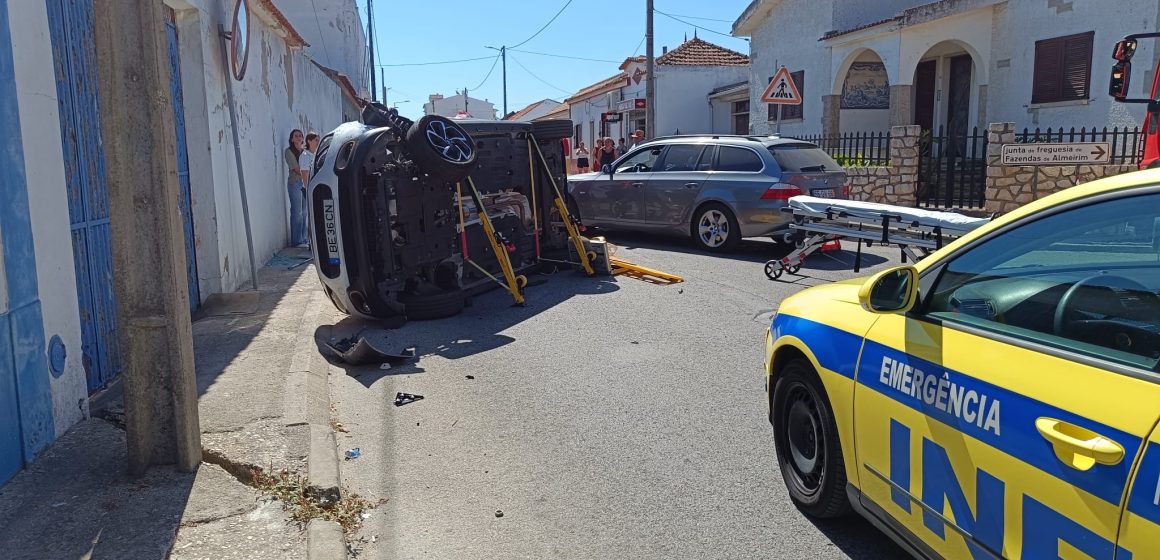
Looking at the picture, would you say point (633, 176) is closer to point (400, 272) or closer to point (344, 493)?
point (400, 272)

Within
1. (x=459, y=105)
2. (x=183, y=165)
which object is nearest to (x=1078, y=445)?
(x=183, y=165)

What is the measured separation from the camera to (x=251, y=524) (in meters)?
3.72

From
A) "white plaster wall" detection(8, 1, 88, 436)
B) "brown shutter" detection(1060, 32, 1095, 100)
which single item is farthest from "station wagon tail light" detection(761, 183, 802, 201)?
"brown shutter" detection(1060, 32, 1095, 100)

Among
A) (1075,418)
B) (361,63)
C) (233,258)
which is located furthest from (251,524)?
(361,63)

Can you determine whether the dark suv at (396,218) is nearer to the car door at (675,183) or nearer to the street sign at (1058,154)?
the car door at (675,183)

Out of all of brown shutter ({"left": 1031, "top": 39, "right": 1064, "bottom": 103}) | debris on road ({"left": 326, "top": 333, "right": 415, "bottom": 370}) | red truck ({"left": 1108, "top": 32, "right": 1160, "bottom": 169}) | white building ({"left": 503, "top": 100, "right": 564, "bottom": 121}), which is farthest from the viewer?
white building ({"left": 503, "top": 100, "right": 564, "bottom": 121})

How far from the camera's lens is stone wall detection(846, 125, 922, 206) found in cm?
1647

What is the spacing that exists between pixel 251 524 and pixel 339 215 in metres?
4.13

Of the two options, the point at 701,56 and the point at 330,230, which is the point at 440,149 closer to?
the point at 330,230

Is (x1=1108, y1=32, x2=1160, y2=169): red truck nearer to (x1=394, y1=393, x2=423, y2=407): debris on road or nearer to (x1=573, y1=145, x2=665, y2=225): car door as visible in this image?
(x1=573, y1=145, x2=665, y2=225): car door

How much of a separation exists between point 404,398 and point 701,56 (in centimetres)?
3008

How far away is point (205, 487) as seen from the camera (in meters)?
4.03

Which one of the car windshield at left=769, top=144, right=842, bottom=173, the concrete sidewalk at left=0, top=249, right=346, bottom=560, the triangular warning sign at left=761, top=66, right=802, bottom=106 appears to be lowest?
the concrete sidewalk at left=0, top=249, right=346, bottom=560

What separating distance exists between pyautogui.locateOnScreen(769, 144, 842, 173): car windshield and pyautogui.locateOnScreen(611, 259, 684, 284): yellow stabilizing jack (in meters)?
2.27
